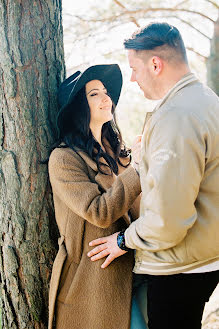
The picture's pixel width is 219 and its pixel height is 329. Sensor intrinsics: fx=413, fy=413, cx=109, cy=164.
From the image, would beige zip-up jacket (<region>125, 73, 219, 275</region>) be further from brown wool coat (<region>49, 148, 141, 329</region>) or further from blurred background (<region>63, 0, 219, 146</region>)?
blurred background (<region>63, 0, 219, 146</region>)

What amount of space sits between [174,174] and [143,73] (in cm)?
53

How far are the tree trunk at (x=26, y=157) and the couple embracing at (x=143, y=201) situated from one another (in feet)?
0.42

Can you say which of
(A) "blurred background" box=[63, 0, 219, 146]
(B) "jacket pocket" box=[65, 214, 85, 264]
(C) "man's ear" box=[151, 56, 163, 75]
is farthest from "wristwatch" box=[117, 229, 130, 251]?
(A) "blurred background" box=[63, 0, 219, 146]

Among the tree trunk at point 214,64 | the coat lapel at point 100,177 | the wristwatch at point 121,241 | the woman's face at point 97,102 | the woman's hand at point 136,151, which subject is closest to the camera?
the wristwatch at point 121,241

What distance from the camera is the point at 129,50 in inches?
71.7

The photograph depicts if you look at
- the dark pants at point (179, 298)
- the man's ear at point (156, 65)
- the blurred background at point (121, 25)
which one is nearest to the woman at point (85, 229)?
the dark pants at point (179, 298)

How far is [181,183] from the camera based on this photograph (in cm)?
151

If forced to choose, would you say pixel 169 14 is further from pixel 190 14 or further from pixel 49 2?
pixel 49 2

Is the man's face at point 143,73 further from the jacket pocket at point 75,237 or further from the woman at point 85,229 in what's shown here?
the jacket pocket at point 75,237

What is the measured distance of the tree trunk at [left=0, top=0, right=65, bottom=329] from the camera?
7.25ft

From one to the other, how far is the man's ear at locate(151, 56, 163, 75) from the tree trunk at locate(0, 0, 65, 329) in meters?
0.76

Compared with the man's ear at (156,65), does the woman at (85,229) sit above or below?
below

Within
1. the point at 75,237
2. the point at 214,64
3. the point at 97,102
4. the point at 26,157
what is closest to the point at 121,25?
the point at 214,64

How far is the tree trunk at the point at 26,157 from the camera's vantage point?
7.25ft
